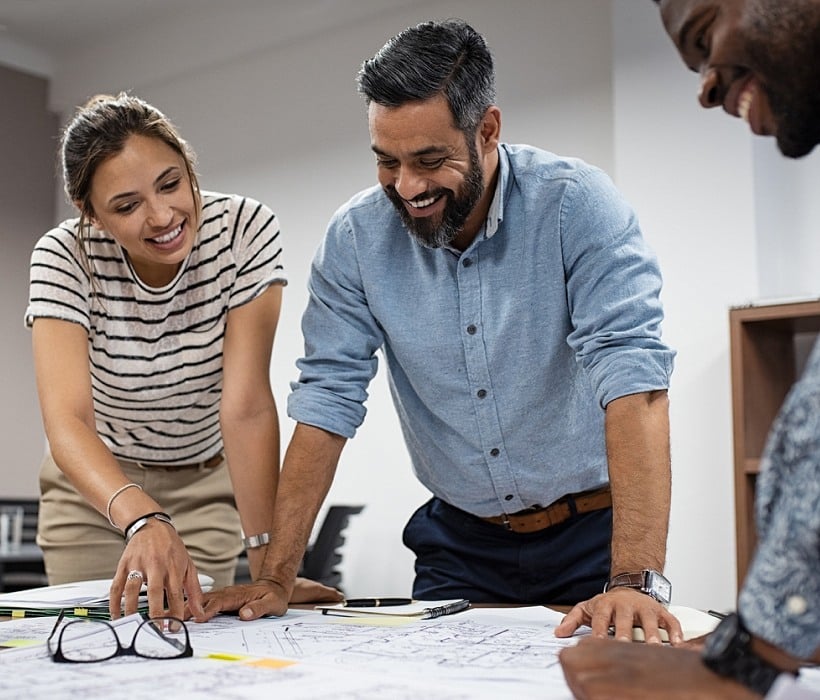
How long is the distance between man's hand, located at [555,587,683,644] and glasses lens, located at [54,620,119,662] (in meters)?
0.49

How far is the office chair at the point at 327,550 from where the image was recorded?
382 cm

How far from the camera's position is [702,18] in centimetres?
92

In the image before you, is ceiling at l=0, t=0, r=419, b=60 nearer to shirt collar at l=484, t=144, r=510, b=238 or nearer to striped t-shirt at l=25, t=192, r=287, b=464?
striped t-shirt at l=25, t=192, r=287, b=464

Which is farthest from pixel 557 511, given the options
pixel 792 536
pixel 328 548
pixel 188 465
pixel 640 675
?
pixel 328 548

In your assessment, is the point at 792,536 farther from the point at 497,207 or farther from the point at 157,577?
the point at 497,207

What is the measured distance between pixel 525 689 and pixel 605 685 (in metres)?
0.14

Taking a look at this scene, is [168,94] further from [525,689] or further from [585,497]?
[525,689]

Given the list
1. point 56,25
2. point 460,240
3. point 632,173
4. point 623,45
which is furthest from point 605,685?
point 56,25

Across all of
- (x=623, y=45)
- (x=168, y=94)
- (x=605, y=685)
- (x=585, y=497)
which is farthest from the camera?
(x=168, y=94)

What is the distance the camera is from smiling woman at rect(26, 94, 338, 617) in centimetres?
168

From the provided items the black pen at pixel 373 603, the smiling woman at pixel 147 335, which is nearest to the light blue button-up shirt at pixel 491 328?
the smiling woman at pixel 147 335

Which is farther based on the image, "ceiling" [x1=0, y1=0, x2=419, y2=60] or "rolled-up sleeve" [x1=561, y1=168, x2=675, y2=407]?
"ceiling" [x1=0, y1=0, x2=419, y2=60]

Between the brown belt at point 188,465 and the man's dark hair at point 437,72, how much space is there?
84 cm

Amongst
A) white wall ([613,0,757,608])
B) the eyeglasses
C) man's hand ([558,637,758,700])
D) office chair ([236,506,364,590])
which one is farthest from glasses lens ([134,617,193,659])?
office chair ([236,506,364,590])
